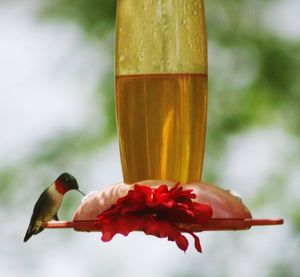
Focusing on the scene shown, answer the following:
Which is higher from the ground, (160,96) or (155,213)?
(160,96)

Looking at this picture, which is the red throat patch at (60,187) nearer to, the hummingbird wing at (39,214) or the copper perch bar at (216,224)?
the hummingbird wing at (39,214)

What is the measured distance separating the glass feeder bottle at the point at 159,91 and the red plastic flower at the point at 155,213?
12.6 inches

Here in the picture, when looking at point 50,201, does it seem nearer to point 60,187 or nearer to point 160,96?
point 60,187

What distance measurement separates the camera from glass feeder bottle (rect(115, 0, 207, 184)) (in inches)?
148

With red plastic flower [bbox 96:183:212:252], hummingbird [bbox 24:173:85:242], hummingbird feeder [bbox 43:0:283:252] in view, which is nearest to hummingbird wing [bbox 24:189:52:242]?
hummingbird [bbox 24:173:85:242]

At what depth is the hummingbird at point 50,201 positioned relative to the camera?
382 centimetres

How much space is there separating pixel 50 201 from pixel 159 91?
0.48 metres

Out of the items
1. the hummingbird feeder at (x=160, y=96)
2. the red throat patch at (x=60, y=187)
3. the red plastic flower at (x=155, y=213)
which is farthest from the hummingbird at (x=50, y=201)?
the red plastic flower at (x=155, y=213)

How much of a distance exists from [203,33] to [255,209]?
4.71m

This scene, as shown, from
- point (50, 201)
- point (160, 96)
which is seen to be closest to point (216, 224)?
point (160, 96)

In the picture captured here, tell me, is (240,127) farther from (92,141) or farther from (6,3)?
(6,3)

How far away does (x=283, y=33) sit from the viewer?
27.7ft

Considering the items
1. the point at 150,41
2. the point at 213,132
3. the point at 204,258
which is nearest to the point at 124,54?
the point at 150,41

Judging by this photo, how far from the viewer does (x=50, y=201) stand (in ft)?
12.6
